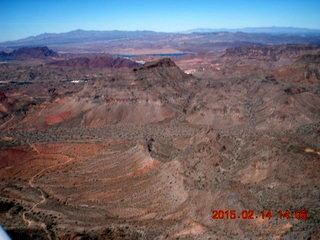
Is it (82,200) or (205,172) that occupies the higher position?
(205,172)

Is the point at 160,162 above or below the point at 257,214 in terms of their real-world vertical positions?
below

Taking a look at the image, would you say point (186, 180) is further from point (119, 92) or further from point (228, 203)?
point (119, 92)

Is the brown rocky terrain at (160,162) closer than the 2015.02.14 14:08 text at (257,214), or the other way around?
the 2015.02.14 14:08 text at (257,214)

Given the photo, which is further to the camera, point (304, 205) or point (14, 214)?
point (14, 214)

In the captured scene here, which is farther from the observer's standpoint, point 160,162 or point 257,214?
point 160,162

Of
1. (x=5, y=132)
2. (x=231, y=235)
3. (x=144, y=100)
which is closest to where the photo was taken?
(x=231, y=235)

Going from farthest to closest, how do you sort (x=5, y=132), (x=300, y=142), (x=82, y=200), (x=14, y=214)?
(x=5, y=132) → (x=300, y=142) → (x=82, y=200) → (x=14, y=214)

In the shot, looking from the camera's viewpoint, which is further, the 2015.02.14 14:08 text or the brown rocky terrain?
the brown rocky terrain

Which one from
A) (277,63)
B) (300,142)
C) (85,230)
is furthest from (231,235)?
(277,63)
